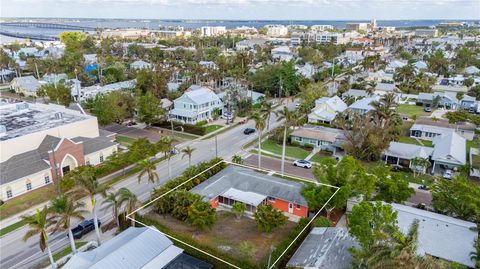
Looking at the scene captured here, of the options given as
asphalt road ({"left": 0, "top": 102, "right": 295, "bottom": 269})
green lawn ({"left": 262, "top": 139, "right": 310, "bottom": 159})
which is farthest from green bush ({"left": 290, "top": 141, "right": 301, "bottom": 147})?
asphalt road ({"left": 0, "top": 102, "right": 295, "bottom": 269})

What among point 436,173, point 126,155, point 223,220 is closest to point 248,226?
point 223,220

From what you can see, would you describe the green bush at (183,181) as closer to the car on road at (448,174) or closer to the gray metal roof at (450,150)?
the car on road at (448,174)

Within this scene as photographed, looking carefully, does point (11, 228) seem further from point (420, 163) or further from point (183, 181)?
point (420, 163)

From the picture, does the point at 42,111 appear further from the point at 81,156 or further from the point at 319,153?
the point at 319,153

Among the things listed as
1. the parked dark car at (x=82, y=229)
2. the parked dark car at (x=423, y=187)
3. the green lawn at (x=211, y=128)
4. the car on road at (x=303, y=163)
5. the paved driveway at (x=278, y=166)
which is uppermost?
the green lawn at (x=211, y=128)

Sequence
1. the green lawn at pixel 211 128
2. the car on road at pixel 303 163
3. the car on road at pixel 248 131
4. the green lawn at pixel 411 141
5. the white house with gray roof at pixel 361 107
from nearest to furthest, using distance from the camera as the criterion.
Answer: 1. the car on road at pixel 303 163
2. the green lawn at pixel 411 141
3. the car on road at pixel 248 131
4. the green lawn at pixel 211 128
5. the white house with gray roof at pixel 361 107

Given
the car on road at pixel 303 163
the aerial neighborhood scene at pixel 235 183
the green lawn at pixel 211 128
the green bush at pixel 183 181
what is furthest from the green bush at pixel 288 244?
the green lawn at pixel 211 128

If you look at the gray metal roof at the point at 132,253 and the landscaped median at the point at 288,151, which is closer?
the gray metal roof at the point at 132,253

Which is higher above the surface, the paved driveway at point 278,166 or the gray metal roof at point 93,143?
the gray metal roof at point 93,143
